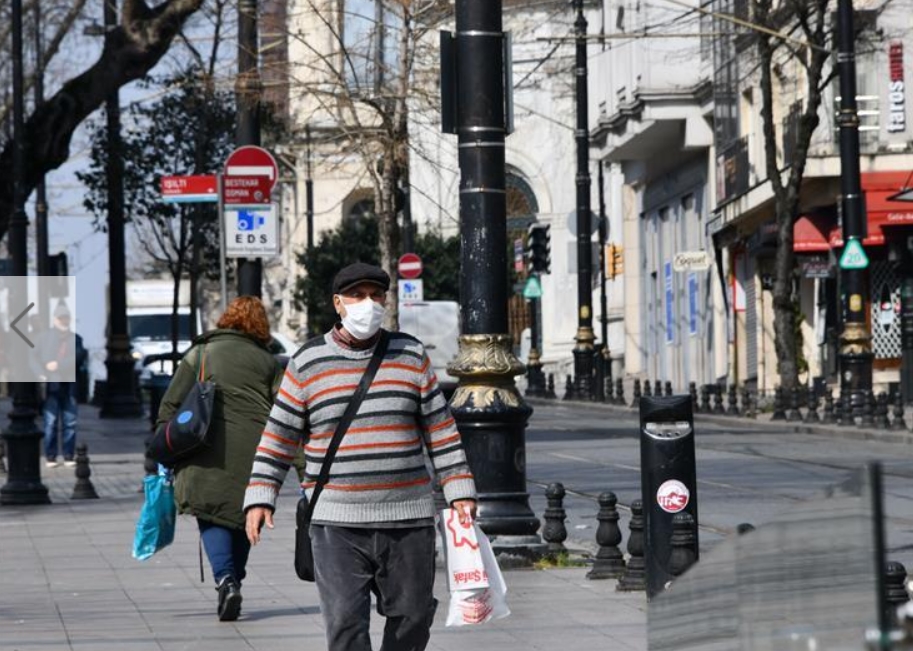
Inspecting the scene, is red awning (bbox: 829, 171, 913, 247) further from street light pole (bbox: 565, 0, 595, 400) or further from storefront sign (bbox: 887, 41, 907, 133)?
street light pole (bbox: 565, 0, 595, 400)

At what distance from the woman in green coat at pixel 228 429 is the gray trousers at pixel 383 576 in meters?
3.44

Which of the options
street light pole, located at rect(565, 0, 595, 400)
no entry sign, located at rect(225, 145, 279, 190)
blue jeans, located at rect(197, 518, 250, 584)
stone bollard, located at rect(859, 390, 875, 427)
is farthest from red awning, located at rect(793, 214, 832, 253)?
blue jeans, located at rect(197, 518, 250, 584)

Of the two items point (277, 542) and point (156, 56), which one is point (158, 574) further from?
point (156, 56)

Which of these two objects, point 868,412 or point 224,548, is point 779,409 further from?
point 224,548

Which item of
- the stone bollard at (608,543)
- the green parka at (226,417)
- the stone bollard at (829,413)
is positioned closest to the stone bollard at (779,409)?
the stone bollard at (829,413)

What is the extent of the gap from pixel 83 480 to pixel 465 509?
499 inches

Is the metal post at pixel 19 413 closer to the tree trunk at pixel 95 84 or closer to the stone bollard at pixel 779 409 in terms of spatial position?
the tree trunk at pixel 95 84

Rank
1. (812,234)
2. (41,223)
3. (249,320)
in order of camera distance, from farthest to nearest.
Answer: (812,234), (41,223), (249,320)

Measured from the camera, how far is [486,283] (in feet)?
39.4

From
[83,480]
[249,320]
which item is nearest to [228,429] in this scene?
[249,320]

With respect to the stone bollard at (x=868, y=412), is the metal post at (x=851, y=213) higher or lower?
higher

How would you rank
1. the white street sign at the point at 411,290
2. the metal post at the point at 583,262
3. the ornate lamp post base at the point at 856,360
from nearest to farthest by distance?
the ornate lamp post base at the point at 856,360
the metal post at the point at 583,262
the white street sign at the point at 411,290

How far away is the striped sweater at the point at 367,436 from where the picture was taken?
276 inches

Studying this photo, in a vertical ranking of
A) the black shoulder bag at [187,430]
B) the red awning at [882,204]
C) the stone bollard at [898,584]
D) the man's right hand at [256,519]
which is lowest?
the stone bollard at [898,584]
